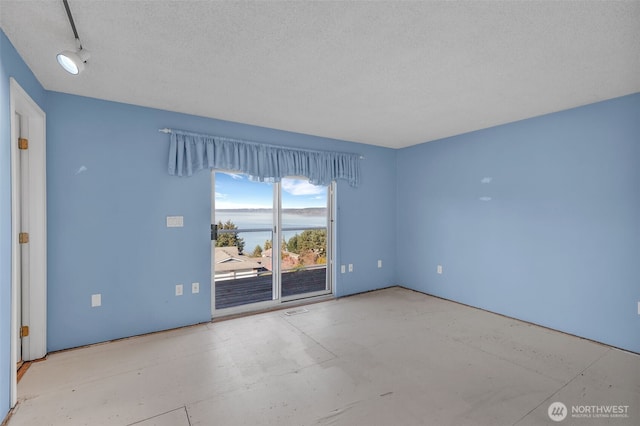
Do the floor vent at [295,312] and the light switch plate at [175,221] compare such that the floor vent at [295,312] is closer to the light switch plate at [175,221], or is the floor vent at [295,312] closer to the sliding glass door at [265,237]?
the sliding glass door at [265,237]

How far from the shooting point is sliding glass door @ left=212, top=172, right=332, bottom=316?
4.01 m

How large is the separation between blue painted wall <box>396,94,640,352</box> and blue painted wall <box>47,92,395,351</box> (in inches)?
119

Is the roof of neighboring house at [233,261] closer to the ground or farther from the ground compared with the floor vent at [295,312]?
farther from the ground

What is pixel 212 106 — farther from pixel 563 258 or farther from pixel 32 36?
A: pixel 563 258

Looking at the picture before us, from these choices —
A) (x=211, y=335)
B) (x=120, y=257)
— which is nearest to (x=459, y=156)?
(x=211, y=335)

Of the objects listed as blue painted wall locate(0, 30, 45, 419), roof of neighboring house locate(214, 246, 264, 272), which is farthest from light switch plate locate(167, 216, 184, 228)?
blue painted wall locate(0, 30, 45, 419)

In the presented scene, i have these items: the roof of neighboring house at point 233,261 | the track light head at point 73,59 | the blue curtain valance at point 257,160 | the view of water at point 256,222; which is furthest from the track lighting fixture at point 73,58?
the roof of neighboring house at point 233,261

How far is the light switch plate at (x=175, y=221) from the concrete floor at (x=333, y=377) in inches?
46.1

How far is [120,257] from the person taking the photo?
3078mm

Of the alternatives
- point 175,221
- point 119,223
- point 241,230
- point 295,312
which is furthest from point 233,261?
point 119,223

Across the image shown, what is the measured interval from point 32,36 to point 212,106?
1449 millimetres

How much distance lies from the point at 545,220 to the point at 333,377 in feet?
9.58

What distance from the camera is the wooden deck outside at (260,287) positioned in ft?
14.3

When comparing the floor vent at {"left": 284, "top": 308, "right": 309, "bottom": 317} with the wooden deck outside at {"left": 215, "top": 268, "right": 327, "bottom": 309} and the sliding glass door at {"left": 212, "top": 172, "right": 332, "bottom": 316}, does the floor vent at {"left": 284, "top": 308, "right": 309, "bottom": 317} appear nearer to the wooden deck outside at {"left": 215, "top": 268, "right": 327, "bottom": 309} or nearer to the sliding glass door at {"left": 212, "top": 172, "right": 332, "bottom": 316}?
the sliding glass door at {"left": 212, "top": 172, "right": 332, "bottom": 316}
